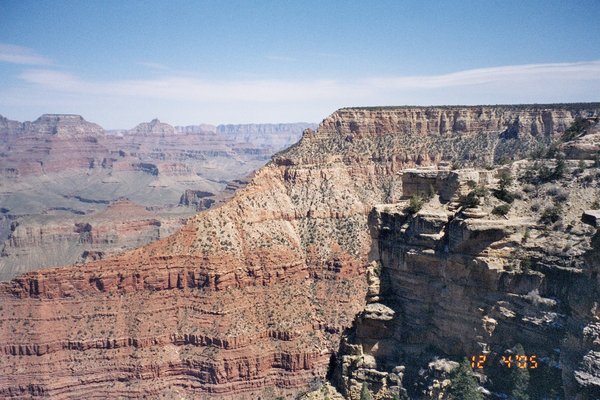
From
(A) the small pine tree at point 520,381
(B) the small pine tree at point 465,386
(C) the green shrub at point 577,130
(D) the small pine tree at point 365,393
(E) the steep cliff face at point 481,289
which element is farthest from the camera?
(C) the green shrub at point 577,130

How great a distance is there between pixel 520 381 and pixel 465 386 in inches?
142

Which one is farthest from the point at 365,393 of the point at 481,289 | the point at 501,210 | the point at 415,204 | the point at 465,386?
the point at 501,210

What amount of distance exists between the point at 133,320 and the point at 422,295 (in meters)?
55.5

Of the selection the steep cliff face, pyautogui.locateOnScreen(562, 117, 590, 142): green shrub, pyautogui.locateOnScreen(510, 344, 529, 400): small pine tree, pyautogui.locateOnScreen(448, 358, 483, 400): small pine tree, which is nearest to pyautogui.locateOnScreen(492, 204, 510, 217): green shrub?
the steep cliff face

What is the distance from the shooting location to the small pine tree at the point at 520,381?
1357 inches

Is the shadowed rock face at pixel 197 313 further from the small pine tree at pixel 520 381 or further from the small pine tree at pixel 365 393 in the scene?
the small pine tree at pixel 520 381

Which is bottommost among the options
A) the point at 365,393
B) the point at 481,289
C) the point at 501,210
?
the point at 365,393

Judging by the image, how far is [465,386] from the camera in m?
36.6

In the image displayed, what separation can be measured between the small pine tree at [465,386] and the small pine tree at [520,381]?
237 centimetres

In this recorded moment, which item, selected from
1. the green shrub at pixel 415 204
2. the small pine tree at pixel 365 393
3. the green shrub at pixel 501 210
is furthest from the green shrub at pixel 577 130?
the small pine tree at pixel 365 393

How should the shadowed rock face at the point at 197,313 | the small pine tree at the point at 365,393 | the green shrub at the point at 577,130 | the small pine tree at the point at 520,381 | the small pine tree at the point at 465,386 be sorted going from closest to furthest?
the small pine tree at the point at 520,381 < the small pine tree at the point at 465,386 < the small pine tree at the point at 365,393 < the green shrub at the point at 577,130 < the shadowed rock face at the point at 197,313

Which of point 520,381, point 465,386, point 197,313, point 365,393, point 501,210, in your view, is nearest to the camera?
point 520,381

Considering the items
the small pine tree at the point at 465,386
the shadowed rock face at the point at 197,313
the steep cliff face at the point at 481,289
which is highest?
the steep cliff face at the point at 481,289

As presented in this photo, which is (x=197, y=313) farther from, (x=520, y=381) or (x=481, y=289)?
(x=520, y=381)
